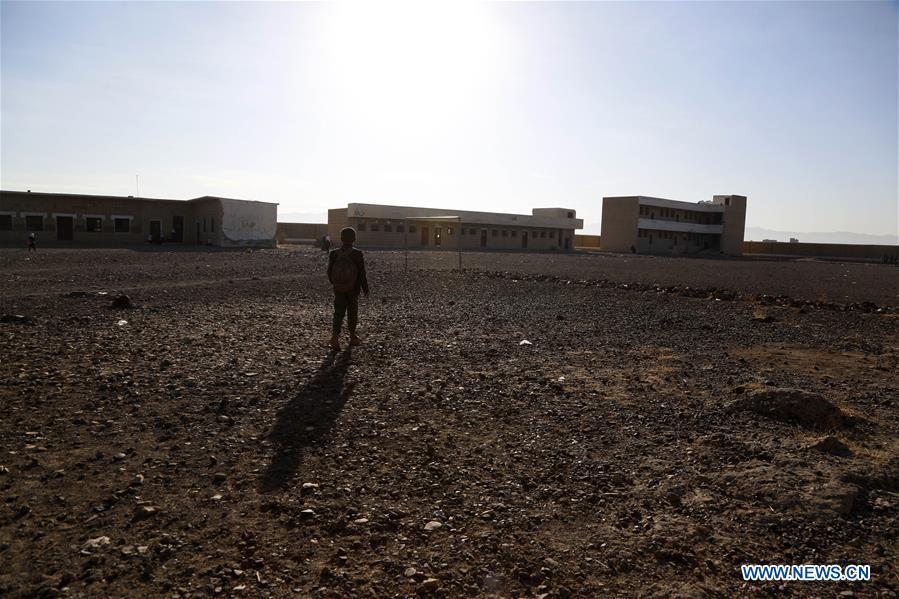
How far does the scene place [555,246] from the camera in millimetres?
75125

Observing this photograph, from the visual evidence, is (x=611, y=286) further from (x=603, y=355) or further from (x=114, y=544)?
(x=114, y=544)

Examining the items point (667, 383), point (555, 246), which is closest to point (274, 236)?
point (555, 246)

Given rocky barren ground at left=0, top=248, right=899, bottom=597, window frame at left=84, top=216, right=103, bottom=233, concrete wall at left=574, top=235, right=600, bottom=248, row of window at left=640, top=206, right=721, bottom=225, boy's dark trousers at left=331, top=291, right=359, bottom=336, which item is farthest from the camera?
concrete wall at left=574, top=235, right=600, bottom=248

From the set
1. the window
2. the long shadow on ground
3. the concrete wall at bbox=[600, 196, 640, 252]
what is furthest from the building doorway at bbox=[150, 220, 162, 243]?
the concrete wall at bbox=[600, 196, 640, 252]

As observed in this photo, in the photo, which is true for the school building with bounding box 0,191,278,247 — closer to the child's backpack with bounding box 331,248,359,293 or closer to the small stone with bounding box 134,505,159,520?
the child's backpack with bounding box 331,248,359,293

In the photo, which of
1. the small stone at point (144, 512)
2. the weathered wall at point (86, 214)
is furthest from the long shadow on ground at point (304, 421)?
the weathered wall at point (86, 214)

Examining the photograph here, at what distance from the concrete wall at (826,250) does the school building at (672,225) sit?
14.9ft

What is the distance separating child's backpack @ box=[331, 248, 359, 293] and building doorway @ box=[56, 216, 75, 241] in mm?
43954

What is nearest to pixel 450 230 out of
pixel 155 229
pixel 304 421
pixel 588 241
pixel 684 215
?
pixel 155 229

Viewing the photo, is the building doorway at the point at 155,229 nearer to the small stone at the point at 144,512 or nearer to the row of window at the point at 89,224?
the row of window at the point at 89,224

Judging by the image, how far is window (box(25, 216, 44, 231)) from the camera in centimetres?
4091

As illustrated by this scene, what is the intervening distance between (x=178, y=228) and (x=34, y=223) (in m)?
10.1

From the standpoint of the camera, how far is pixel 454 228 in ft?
208

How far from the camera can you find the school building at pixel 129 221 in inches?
1601
